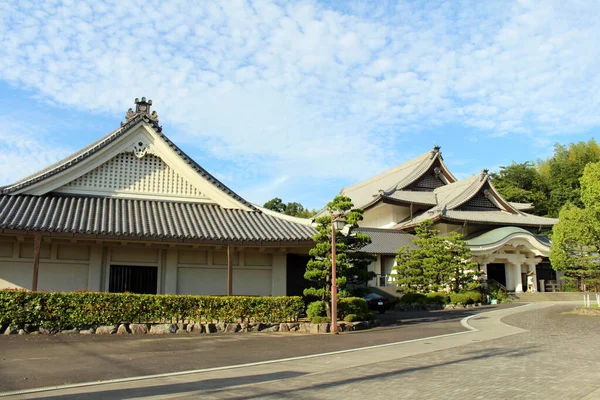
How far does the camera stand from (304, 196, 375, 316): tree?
17094mm

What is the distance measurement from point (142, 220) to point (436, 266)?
18.4m

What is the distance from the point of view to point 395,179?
4938 centimetres

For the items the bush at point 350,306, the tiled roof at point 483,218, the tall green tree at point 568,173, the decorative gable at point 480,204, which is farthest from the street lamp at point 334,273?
the tall green tree at point 568,173

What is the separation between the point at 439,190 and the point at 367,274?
28.4m

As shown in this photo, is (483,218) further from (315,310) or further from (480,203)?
(315,310)

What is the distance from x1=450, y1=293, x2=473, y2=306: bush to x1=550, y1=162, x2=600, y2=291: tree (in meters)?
6.34

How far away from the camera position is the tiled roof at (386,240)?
117ft

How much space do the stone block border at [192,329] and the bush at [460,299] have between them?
12.2 meters

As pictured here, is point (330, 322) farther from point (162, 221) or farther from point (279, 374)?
point (279, 374)

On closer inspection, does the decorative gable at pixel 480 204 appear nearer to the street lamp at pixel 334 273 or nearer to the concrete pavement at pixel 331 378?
the street lamp at pixel 334 273

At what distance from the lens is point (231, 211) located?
2009 centimetres

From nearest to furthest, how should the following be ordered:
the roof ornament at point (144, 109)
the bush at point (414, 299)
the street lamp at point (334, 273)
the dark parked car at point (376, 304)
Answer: the street lamp at point (334, 273) → the roof ornament at point (144, 109) → the dark parked car at point (376, 304) → the bush at point (414, 299)

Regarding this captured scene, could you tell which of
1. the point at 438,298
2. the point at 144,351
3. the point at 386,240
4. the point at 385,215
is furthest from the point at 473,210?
the point at 144,351

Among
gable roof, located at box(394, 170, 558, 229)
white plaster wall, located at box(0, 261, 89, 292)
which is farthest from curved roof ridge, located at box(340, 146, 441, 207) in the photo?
white plaster wall, located at box(0, 261, 89, 292)
